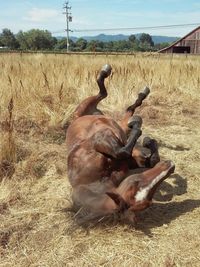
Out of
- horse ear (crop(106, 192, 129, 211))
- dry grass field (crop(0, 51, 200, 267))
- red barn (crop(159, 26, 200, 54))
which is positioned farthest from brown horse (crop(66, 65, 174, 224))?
red barn (crop(159, 26, 200, 54))

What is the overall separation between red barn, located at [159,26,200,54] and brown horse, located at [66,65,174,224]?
5578 cm

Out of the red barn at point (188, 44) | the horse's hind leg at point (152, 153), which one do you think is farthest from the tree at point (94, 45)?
the horse's hind leg at point (152, 153)

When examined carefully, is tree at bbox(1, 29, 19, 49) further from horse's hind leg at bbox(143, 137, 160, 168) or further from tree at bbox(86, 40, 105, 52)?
horse's hind leg at bbox(143, 137, 160, 168)

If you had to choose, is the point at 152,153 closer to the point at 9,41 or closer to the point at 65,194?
the point at 65,194

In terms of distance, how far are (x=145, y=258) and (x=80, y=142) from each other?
1.22m

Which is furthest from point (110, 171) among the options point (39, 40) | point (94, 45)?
point (39, 40)

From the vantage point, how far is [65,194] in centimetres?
404

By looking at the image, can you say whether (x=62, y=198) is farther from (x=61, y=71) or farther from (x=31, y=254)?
(x=61, y=71)

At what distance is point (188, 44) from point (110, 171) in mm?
59042

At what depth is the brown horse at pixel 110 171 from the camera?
9.74 feet

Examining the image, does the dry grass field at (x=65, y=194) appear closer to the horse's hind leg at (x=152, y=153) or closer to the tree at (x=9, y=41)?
the horse's hind leg at (x=152, y=153)

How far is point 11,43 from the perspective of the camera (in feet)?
293

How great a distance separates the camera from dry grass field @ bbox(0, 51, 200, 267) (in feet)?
9.91

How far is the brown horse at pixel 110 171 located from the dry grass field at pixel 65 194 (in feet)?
0.81
